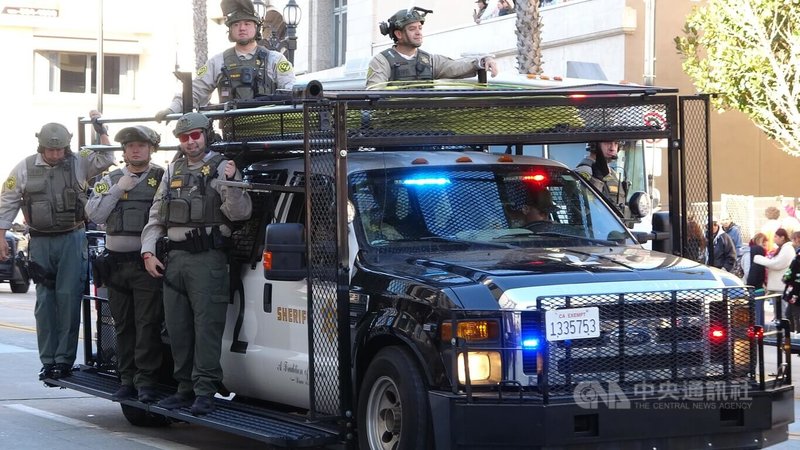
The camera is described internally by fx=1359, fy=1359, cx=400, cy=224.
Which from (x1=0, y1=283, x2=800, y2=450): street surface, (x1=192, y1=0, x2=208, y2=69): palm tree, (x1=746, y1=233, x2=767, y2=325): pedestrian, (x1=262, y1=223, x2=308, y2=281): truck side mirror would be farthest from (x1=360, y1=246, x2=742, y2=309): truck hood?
(x1=192, y1=0, x2=208, y2=69): palm tree

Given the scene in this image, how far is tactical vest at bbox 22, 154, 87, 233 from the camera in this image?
10.8 metres

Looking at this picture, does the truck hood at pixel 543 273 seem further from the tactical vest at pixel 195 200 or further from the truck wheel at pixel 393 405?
the tactical vest at pixel 195 200

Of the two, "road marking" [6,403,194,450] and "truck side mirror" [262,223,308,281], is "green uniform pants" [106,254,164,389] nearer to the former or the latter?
"road marking" [6,403,194,450]

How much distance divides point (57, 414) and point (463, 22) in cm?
2722

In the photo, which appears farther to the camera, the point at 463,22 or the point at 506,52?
the point at 463,22

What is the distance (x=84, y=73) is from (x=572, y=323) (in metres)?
52.8

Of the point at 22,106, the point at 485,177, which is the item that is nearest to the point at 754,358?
the point at 485,177

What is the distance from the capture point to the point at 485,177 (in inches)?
337

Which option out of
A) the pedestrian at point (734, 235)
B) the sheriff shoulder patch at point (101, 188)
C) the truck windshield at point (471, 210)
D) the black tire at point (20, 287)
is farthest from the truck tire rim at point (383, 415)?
the black tire at point (20, 287)

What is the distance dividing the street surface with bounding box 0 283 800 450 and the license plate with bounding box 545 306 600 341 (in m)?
2.83

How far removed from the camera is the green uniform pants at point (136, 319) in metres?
9.84

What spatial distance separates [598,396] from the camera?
6930mm

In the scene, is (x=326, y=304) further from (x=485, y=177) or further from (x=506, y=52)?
(x=506, y=52)

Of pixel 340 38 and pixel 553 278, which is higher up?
pixel 340 38
